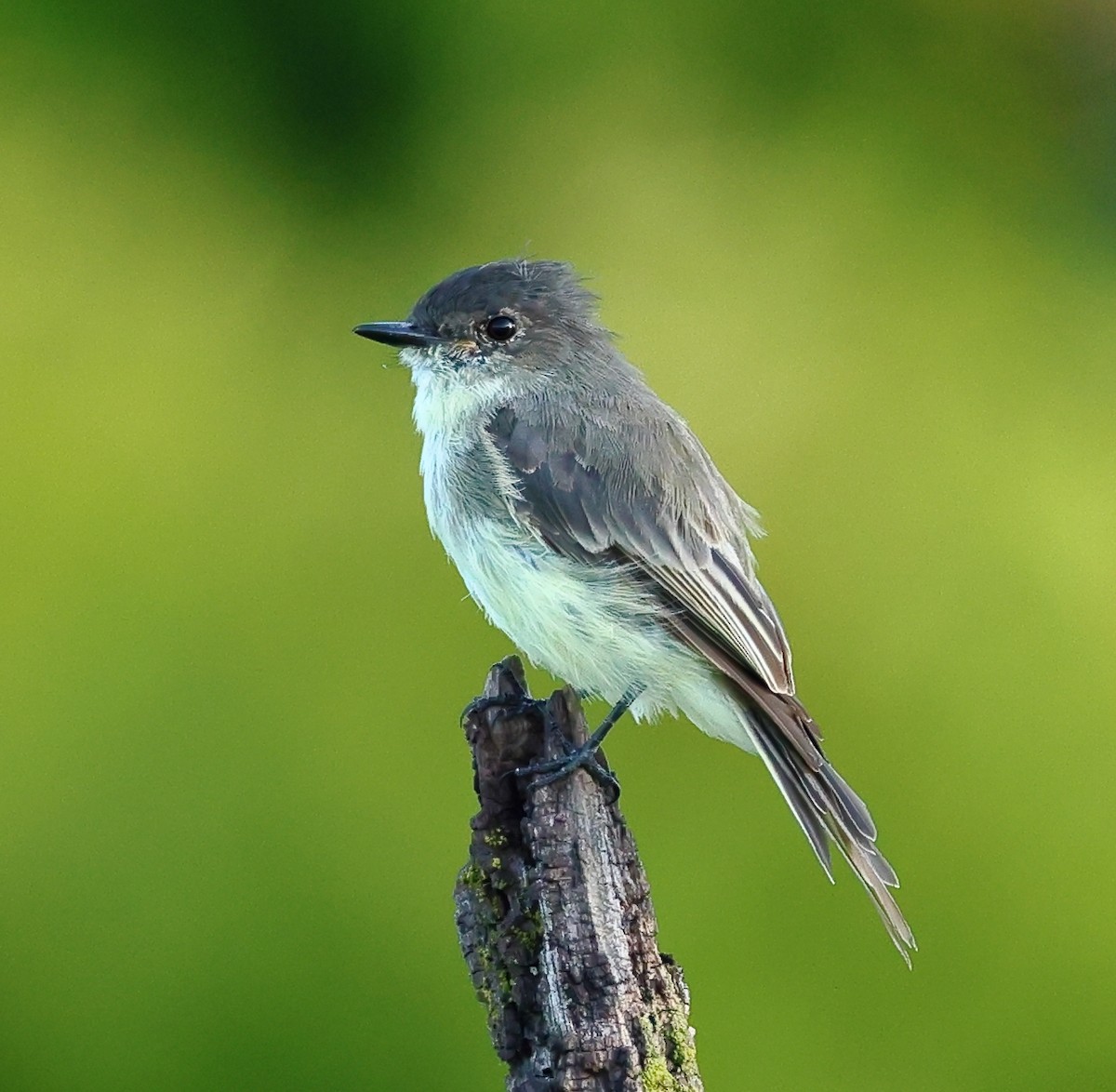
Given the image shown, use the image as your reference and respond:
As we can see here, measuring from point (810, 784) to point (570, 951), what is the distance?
2.57 ft

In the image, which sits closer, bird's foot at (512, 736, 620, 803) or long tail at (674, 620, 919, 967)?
bird's foot at (512, 736, 620, 803)

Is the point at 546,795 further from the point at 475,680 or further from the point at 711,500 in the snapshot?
the point at 475,680

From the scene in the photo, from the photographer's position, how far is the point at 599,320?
149 inches

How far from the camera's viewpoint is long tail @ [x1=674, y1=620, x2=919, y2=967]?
2852 millimetres

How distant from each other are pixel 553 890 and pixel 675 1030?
0.28 metres

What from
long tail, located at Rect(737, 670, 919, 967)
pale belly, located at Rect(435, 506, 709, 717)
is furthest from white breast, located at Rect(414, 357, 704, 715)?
long tail, located at Rect(737, 670, 919, 967)

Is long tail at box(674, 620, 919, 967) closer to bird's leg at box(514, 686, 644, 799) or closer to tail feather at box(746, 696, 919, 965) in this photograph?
tail feather at box(746, 696, 919, 965)

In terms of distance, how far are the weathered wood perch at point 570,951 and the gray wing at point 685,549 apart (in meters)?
0.49

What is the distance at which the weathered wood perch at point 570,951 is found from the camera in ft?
7.47

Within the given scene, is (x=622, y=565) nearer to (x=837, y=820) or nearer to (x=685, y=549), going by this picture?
(x=685, y=549)

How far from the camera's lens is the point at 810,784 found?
2.95m

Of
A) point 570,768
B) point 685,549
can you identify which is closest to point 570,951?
point 570,768

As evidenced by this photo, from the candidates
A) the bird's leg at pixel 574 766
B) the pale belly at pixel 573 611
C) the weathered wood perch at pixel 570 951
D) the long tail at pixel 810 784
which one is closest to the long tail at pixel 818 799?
the long tail at pixel 810 784

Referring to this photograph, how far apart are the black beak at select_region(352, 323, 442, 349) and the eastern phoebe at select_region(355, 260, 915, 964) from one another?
18 centimetres
